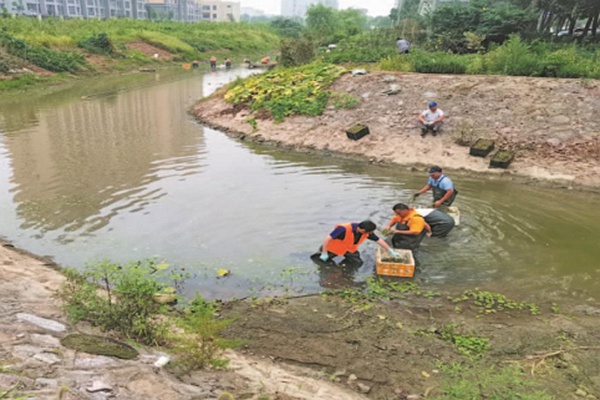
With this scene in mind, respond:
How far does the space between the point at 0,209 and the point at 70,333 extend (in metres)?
6.42

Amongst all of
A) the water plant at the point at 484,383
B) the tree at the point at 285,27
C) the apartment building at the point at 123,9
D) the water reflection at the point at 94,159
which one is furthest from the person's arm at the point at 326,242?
the apartment building at the point at 123,9

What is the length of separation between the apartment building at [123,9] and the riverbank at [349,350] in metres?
83.5

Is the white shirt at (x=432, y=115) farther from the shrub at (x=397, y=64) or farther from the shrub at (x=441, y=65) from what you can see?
the shrub at (x=397, y=64)

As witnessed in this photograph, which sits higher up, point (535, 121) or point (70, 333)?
point (535, 121)

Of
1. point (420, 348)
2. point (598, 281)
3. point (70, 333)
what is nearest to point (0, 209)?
point (70, 333)

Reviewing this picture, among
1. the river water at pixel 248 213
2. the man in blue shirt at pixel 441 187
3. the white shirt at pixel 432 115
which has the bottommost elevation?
the river water at pixel 248 213

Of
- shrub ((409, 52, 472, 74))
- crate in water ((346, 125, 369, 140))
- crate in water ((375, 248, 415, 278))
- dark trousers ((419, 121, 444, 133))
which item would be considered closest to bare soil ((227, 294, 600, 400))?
crate in water ((375, 248, 415, 278))

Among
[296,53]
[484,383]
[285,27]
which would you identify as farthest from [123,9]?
[484,383]

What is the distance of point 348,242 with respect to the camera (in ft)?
25.1

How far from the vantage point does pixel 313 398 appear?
446 centimetres

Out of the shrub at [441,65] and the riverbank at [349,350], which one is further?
the shrub at [441,65]

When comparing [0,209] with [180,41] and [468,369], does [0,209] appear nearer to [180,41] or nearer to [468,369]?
[468,369]

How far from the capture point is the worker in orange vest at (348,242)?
7.42 metres

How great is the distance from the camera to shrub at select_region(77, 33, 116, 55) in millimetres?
39125
